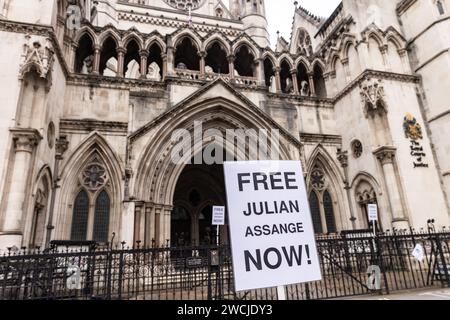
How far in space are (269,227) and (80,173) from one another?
39.9 ft

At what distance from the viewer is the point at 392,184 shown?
1450 cm

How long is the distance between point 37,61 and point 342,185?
15.8m

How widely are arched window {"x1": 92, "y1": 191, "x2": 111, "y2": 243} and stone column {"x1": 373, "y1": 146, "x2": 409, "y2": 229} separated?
42.8 ft

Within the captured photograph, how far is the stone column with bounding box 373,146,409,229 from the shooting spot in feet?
45.4

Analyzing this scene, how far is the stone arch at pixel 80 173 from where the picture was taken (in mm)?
12875

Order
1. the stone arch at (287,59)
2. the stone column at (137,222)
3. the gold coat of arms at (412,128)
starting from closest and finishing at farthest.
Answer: the stone column at (137,222) → the gold coat of arms at (412,128) → the stone arch at (287,59)

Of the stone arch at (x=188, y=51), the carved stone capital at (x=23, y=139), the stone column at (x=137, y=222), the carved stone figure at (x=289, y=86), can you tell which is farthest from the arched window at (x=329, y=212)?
the carved stone capital at (x=23, y=139)

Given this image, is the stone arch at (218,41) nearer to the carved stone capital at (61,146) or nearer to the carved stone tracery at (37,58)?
the carved stone tracery at (37,58)

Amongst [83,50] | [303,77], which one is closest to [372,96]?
[303,77]

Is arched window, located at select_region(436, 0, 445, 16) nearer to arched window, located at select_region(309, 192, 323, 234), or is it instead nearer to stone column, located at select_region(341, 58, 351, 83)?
stone column, located at select_region(341, 58, 351, 83)

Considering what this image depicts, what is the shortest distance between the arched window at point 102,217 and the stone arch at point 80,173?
302 millimetres

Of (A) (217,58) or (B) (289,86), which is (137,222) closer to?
(A) (217,58)

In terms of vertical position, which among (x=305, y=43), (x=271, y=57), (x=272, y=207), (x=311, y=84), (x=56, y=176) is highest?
(x=305, y=43)
